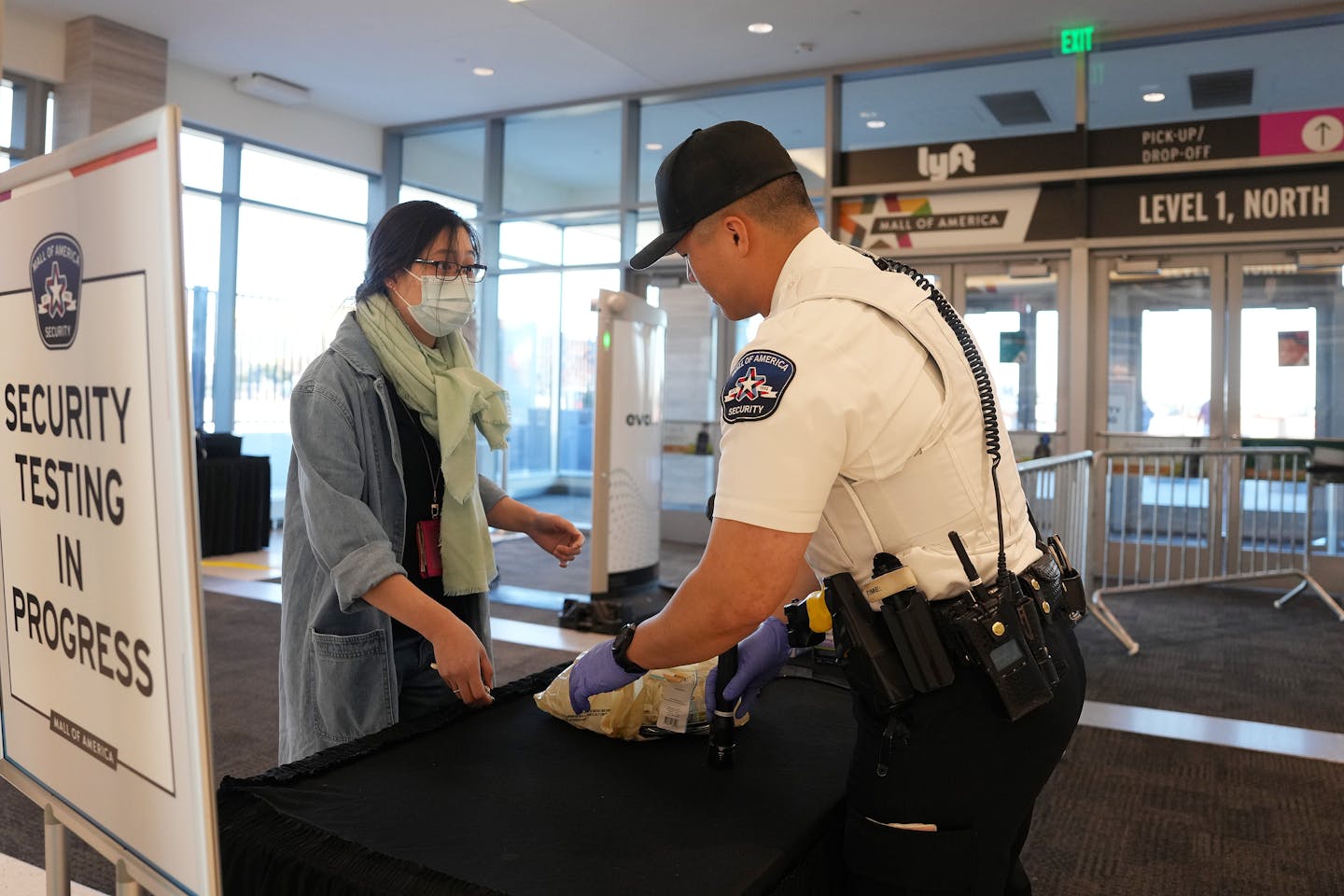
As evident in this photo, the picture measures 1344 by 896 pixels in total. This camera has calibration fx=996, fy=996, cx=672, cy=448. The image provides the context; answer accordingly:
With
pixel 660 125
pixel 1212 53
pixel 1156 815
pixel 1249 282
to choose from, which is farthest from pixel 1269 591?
pixel 660 125

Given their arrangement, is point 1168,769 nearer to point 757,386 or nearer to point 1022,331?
point 757,386

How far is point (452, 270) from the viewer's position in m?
1.90

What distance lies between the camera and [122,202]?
82 cm

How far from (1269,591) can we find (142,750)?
7231mm

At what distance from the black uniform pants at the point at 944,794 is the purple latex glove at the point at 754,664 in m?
0.24

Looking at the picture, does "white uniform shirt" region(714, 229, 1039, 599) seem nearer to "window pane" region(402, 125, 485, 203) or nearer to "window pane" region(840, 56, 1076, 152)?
"window pane" region(840, 56, 1076, 152)

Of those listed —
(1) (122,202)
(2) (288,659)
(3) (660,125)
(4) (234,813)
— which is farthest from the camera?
(3) (660,125)

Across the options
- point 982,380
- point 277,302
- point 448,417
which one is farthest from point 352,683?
point 277,302

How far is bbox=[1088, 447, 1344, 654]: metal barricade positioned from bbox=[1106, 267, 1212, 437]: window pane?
1.51 feet

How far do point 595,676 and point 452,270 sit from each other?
882 mm

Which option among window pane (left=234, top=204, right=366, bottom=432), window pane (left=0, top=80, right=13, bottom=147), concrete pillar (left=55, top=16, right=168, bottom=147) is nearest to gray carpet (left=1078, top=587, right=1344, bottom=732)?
window pane (left=234, top=204, right=366, bottom=432)

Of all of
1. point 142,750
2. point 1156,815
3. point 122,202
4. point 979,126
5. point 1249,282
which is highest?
point 979,126

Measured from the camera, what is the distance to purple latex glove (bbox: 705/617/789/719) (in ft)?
4.74

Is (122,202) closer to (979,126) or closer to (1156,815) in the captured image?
(1156,815)
